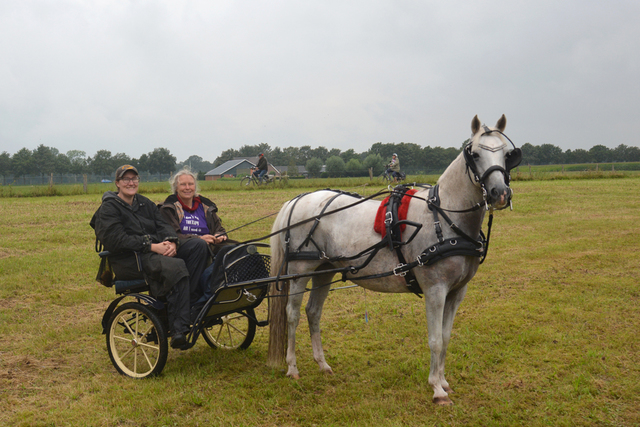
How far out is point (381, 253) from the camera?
3994mm

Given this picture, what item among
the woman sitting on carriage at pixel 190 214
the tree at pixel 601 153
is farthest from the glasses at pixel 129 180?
the tree at pixel 601 153

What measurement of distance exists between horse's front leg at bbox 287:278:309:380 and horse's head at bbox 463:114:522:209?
200 centimetres

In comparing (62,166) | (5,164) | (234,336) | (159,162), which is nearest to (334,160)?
(159,162)

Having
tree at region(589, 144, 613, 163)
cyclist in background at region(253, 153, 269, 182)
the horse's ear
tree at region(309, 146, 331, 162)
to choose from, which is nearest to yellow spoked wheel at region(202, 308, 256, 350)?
the horse's ear

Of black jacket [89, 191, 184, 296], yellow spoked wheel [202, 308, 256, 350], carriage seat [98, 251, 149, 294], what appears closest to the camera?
black jacket [89, 191, 184, 296]

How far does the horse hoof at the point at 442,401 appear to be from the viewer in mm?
3874

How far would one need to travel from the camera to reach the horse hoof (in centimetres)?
387

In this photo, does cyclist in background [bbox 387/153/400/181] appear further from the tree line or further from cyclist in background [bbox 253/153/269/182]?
the tree line

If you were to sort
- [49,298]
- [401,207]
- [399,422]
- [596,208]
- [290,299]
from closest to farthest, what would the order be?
[399,422], [401,207], [290,299], [49,298], [596,208]

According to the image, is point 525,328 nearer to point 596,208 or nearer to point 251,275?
point 251,275

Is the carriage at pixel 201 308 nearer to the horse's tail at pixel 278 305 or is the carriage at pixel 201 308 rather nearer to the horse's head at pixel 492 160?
the horse's tail at pixel 278 305

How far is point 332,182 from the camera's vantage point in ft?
92.2

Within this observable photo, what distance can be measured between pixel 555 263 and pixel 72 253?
1036 cm

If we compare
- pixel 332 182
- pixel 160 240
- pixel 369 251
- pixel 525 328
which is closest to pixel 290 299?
pixel 369 251
